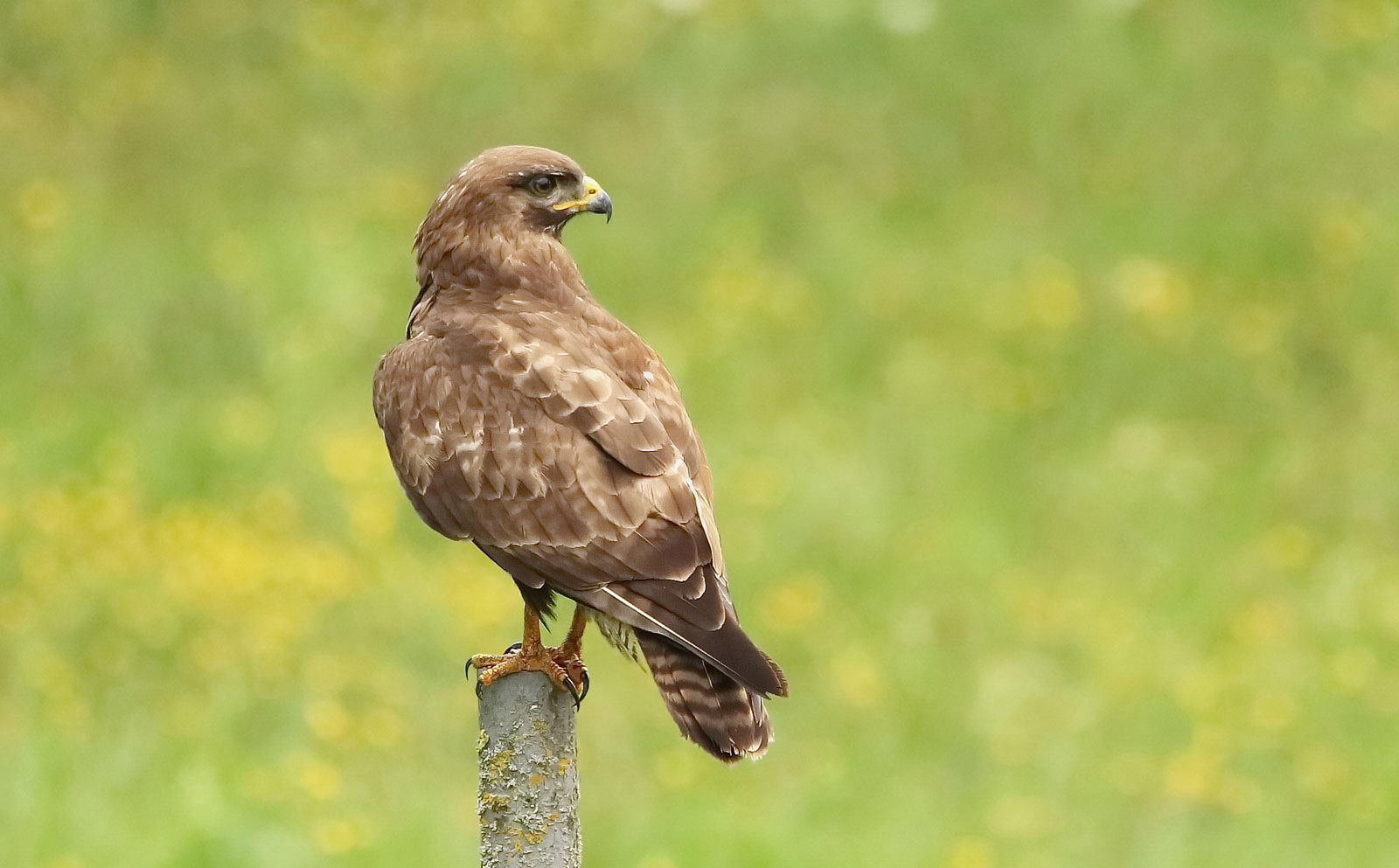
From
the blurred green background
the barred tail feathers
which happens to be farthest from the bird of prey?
the blurred green background

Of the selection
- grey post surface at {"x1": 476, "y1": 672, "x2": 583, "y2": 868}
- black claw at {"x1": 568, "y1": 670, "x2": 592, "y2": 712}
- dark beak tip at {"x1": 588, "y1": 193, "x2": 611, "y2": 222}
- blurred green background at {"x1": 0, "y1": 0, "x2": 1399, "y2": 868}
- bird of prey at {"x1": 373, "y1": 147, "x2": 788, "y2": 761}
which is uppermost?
blurred green background at {"x1": 0, "y1": 0, "x2": 1399, "y2": 868}

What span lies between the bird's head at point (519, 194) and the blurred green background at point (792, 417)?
12.5ft

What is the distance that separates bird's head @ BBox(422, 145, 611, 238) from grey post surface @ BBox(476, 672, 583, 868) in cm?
154

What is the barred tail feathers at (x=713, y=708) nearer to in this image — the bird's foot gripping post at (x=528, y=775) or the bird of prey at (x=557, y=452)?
the bird of prey at (x=557, y=452)

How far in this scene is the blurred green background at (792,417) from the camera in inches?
373

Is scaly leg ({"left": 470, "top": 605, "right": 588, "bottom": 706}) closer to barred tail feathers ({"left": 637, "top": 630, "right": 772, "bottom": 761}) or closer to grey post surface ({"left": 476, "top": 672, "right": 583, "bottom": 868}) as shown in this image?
grey post surface ({"left": 476, "top": 672, "right": 583, "bottom": 868})

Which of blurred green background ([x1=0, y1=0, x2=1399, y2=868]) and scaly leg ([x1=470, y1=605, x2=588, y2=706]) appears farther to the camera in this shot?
blurred green background ([x1=0, y1=0, x2=1399, y2=868])

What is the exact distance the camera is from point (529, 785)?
13.3 feet

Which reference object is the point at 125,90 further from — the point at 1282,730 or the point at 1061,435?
the point at 1282,730

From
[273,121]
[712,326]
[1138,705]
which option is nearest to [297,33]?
[273,121]

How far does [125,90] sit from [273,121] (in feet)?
3.88

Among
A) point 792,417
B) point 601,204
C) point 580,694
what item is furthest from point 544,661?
point 792,417

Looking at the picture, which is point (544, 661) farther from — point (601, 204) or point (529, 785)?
point (601, 204)

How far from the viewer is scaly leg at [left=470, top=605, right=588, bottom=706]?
173 inches
